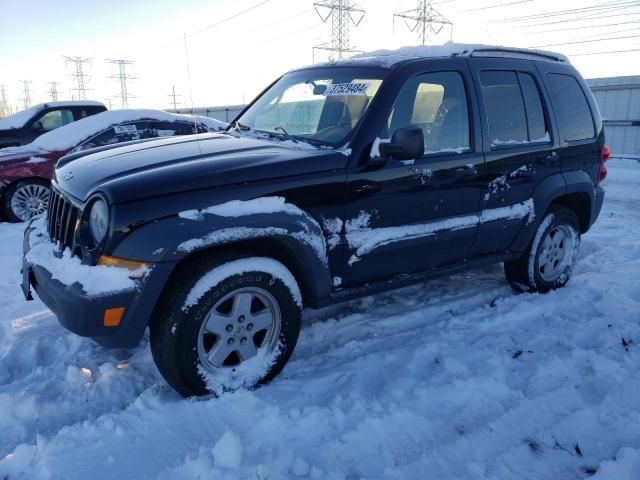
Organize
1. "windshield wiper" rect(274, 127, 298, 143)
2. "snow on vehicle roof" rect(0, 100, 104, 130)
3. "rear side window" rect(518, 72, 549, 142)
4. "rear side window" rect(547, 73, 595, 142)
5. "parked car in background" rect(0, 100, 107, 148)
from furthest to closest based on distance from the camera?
"snow on vehicle roof" rect(0, 100, 104, 130) → "parked car in background" rect(0, 100, 107, 148) → "rear side window" rect(547, 73, 595, 142) → "rear side window" rect(518, 72, 549, 142) → "windshield wiper" rect(274, 127, 298, 143)

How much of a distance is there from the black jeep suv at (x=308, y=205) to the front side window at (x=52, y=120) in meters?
7.17

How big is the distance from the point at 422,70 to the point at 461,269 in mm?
1468

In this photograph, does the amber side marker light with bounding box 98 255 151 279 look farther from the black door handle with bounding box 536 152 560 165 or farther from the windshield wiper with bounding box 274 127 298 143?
the black door handle with bounding box 536 152 560 165

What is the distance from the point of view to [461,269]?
12.4 feet

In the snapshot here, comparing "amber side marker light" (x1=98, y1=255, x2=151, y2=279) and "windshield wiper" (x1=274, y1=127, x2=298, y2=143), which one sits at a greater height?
"windshield wiper" (x1=274, y1=127, x2=298, y2=143)

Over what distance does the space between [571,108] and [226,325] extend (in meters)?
3.51

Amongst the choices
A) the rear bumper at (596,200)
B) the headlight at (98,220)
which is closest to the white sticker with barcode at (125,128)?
the headlight at (98,220)

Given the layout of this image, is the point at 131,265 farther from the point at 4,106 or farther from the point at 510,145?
the point at 4,106

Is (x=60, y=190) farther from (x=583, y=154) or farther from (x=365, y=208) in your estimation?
(x=583, y=154)

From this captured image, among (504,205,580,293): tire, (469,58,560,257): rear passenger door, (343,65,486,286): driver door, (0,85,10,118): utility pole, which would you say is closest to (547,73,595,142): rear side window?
(469,58,560,257): rear passenger door

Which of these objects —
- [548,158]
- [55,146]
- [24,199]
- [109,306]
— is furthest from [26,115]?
[548,158]

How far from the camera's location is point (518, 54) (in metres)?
4.09

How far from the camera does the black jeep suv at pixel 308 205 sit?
2.48 m

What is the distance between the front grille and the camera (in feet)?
9.16
